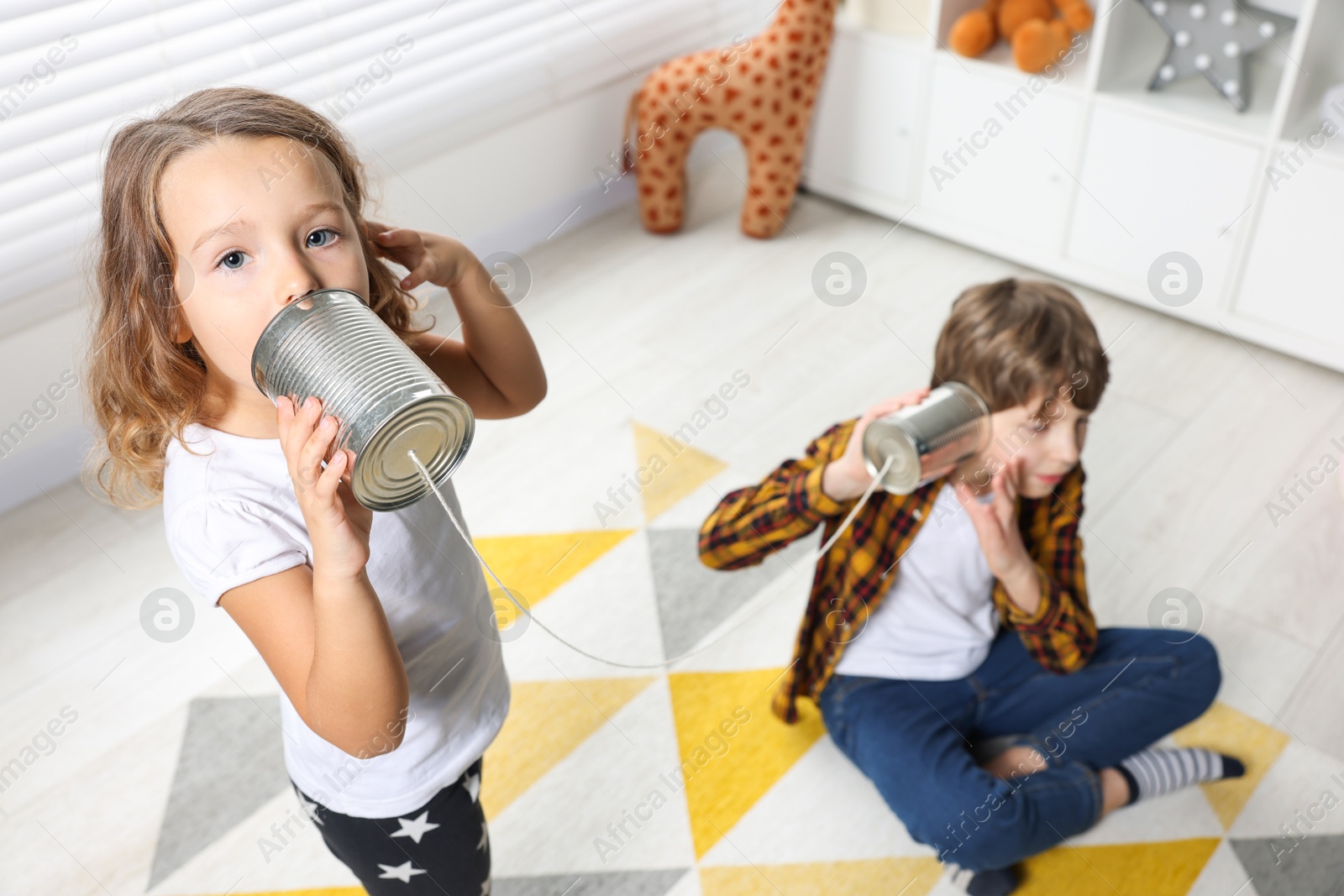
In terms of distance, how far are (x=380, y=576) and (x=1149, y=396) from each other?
4.88 ft

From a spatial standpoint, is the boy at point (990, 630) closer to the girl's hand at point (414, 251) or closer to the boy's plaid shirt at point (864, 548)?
the boy's plaid shirt at point (864, 548)

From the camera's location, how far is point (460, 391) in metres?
0.84

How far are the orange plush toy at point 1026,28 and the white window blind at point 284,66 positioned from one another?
62cm

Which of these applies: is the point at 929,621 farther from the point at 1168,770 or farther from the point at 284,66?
the point at 284,66

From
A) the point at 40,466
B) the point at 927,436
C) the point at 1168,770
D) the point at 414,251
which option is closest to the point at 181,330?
the point at 414,251

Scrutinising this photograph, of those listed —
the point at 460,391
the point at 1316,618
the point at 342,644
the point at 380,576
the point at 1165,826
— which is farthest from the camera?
the point at 1316,618

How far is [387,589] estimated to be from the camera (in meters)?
0.74

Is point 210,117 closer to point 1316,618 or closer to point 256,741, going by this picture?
point 256,741

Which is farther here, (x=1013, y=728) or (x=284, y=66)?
(x=284, y=66)

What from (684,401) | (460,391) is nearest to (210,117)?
(460,391)

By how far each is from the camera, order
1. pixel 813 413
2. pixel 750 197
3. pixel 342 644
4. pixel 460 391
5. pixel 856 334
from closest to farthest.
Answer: pixel 342 644 < pixel 460 391 < pixel 813 413 < pixel 856 334 < pixel 750 197

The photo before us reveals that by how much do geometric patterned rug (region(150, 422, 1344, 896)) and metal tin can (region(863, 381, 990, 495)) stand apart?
448 millimetres

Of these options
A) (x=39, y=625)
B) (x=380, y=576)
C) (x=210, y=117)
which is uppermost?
(x=210, y=117)

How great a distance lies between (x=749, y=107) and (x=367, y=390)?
1.73 m
